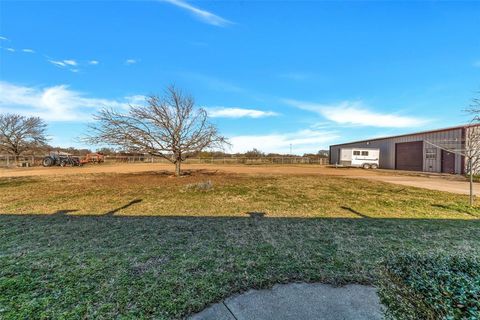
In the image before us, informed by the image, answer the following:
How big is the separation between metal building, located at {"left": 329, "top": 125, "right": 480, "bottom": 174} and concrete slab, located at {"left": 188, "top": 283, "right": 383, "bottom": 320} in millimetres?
17340

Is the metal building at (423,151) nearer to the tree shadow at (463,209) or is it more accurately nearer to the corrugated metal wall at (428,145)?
the corrugated metal wall at (428,145)

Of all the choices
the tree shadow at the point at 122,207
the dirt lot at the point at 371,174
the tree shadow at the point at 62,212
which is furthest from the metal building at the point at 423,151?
the tree shadow at the point at 62,212

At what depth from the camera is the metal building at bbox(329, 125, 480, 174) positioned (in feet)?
58.2

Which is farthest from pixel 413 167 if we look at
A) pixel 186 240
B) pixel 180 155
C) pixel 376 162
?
pixel 186 240

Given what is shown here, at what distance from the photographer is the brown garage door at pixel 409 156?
2214 cm

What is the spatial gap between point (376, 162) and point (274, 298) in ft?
93.8

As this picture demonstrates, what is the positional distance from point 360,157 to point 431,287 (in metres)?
27.6

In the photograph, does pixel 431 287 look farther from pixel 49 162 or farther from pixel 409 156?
pixel 49 162

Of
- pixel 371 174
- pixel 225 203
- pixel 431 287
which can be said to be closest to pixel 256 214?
pixel 225 203

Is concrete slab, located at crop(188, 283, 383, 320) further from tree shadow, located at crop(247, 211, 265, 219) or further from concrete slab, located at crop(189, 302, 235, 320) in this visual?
tree shadow, located at crop(247, 211, 265, 219)

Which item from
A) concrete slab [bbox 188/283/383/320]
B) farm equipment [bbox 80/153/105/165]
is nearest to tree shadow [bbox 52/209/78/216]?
concrete slab [bbox 188/283/383/320]

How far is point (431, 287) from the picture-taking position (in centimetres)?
115

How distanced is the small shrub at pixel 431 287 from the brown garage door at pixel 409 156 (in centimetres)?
2575

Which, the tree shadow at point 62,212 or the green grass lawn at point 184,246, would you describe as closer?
the green grass lawn at point 184,246
